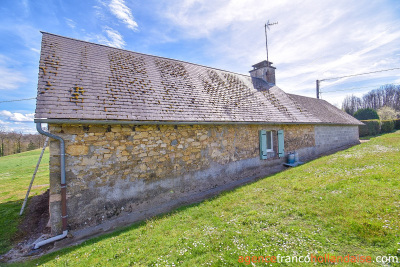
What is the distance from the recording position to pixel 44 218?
→ 5602 mm

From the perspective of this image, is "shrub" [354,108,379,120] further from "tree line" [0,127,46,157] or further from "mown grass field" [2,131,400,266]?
"tree line" [0,127,46,157]

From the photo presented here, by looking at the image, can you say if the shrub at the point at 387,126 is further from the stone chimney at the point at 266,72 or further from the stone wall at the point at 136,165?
the stone wall at the point at 136,165

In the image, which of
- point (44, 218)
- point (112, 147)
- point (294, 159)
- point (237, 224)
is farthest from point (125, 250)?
point (294, 159)

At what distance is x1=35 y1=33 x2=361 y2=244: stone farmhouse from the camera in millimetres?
4742

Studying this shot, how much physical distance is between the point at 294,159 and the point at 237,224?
286 inches

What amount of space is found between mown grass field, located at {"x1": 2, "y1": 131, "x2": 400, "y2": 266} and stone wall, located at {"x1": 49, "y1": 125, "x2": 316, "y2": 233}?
1.05 metres

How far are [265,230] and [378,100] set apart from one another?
72207 millimetres

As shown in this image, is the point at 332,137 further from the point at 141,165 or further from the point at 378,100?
the point at 378,100

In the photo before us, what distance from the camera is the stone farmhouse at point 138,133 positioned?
15.6 ft

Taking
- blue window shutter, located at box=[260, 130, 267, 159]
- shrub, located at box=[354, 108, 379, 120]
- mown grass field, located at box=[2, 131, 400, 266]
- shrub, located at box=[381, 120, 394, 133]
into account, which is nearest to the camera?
mown grass field, located at box=[2, 131, 400, 266]

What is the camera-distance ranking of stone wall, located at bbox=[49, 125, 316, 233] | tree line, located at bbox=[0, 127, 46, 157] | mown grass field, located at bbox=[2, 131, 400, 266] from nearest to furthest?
mown grass field, located at bbox=[2, 131, 400, 266]
stone wall, located at bbox=[49, 125, 316, 233]
tree line, located at bbox=[0, 127, 46, 157]

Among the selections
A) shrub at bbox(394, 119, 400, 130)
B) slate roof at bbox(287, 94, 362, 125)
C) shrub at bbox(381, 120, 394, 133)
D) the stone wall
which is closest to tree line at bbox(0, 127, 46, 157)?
the stone wall

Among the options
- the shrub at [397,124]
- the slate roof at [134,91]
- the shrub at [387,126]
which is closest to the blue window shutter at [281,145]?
the slate roof at [134,91]

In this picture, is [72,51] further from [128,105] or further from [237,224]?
[237,224]
